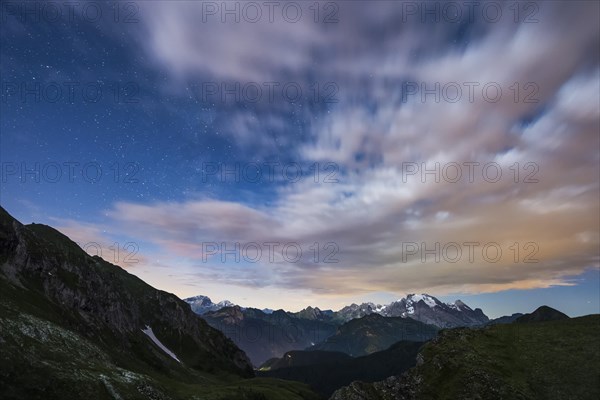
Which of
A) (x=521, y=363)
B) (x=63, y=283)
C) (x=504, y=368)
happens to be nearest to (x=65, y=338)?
(x=63, y=283)

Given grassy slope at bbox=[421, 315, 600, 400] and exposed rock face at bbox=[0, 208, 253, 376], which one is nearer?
grassy slope at bbox=[421, 315, 600, 400]

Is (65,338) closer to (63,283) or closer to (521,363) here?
(63,283)

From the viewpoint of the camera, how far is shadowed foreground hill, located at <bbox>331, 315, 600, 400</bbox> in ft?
286

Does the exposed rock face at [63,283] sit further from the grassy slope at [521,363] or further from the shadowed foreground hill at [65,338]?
the grassy slope at [521,363]

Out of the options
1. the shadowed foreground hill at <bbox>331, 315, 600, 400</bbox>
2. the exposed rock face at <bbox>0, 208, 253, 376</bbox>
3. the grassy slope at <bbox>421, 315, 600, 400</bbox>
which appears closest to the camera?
the grassy slope at <bbox>421, 315, 600, 400</bbox>

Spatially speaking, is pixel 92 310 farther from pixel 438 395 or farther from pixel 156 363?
pixel 438 395

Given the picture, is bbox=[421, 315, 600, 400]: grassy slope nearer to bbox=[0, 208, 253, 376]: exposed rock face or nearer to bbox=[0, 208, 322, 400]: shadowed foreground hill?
bbox=[0, 208, 322, 400]: shadowed foreground hill

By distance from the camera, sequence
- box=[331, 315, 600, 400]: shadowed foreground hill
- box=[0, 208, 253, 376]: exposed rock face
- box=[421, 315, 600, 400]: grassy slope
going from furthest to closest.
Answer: box=[0, 208, 253, 376]: exposed rock face < box=[331, 315, 600, 400]: shadowed foreground hill < box=[421, 315, 600, 400]: grassy slope

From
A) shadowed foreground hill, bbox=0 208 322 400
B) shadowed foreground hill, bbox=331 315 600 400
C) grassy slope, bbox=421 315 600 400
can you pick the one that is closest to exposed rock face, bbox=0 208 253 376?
shadowed foreground hill, bbox=0 208 322 400

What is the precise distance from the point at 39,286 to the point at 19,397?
94.9 meters

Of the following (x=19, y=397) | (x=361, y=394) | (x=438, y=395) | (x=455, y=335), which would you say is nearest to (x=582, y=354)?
(x=455, y=335)

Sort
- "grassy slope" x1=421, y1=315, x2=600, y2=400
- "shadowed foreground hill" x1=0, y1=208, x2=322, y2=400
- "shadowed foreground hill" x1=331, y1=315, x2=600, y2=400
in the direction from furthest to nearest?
1. "shadowed foreground hill" x1=331, y1=315, x2=600, y2=400
2. "grassy slope" x1=421, y1=315, x2=600, y2=400
3. "shadowed foreground hill" x1=0, y1=208, x2=322, y2=400

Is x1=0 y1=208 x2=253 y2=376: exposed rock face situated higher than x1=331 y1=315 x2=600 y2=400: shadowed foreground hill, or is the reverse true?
x1=0 y1=208 x2=253 y2=376: exposed rock face

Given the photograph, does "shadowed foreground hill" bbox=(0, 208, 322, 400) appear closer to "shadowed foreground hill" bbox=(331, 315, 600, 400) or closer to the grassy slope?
"shadowed foreground hill" bbox=(331, 315, 600, 400)
